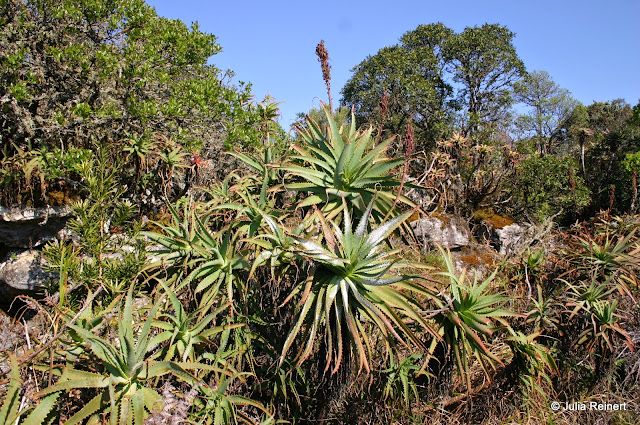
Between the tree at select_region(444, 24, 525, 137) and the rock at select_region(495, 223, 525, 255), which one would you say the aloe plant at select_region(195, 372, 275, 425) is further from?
the tree at select_region(444, 24, 525, 137)

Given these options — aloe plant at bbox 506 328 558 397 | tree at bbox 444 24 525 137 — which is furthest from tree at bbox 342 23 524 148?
aloe plant at bbox 506 328 558 397

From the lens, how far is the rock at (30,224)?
4703mm

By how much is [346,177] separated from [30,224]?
4.31m

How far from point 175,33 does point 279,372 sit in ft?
17.8

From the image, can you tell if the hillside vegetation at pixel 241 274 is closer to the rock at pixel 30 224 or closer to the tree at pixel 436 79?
the rock at pixel 30 224

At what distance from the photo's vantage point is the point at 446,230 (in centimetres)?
752

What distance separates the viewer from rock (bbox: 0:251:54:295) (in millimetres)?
4609

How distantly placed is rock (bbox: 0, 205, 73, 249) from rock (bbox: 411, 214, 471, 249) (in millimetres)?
5420

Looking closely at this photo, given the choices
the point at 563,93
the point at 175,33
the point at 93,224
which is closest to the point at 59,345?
the point at 93,224

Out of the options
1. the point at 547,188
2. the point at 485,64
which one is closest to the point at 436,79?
the point at 485,64

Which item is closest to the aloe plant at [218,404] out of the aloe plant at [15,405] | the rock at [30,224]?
the aloe plant at [15,405]

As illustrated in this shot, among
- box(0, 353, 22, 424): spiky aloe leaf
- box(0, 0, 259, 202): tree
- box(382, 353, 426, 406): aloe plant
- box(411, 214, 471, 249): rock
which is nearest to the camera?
box(0, 353, 22, 424): spiky aloe leaf

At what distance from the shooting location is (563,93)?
2630cm

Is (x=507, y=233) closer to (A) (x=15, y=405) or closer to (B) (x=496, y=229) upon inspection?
(B) (x=496, y=229)
